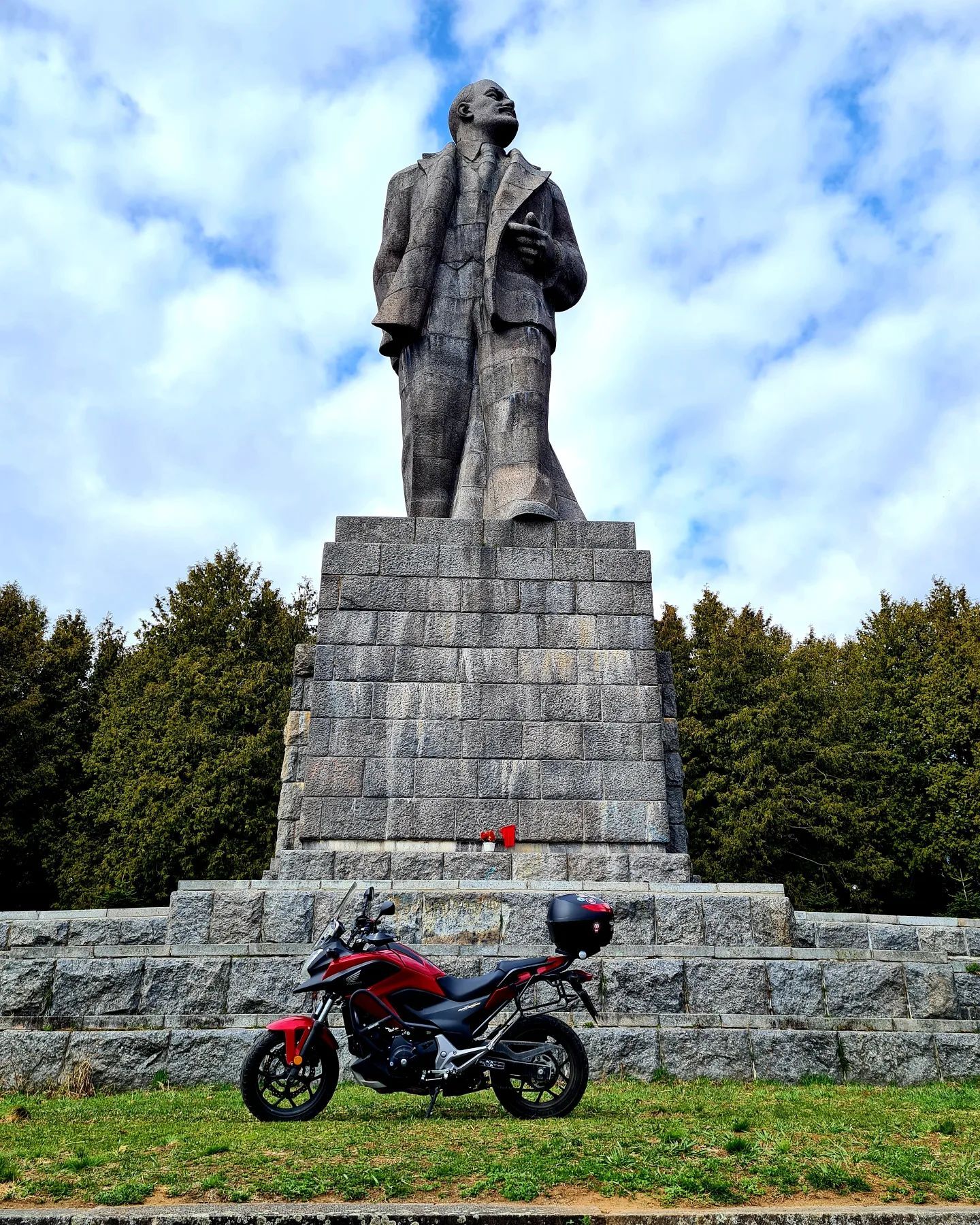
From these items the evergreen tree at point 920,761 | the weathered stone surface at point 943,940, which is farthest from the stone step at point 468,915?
the evergreen tree at point 920,761

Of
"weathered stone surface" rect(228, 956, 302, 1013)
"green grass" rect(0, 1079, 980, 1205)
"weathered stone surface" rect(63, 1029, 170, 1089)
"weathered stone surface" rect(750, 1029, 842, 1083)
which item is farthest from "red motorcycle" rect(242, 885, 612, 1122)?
"weathered stone surface" rect(750, 1029, 842, 1083)

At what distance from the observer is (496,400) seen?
10836mm

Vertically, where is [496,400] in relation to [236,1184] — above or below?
above

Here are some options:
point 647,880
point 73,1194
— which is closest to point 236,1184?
point 73,1194

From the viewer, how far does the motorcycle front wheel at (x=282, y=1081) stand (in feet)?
17.6

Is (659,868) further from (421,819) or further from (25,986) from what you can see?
(25,986)

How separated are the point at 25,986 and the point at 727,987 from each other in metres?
4.68

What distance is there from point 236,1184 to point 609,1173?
1.39 m

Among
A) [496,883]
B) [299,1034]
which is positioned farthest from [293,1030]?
[496,883]

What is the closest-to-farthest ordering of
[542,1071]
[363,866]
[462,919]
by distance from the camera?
[542,1071] → [462,919] → [363,866]

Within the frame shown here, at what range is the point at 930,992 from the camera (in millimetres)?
7277

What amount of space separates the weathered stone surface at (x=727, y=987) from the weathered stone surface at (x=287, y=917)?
2.69 m

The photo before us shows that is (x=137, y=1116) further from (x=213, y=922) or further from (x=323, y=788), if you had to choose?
(x=323, y=788)

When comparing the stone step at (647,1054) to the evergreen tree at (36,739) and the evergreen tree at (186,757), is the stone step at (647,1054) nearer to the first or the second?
the evergreen tree at (186,757)
